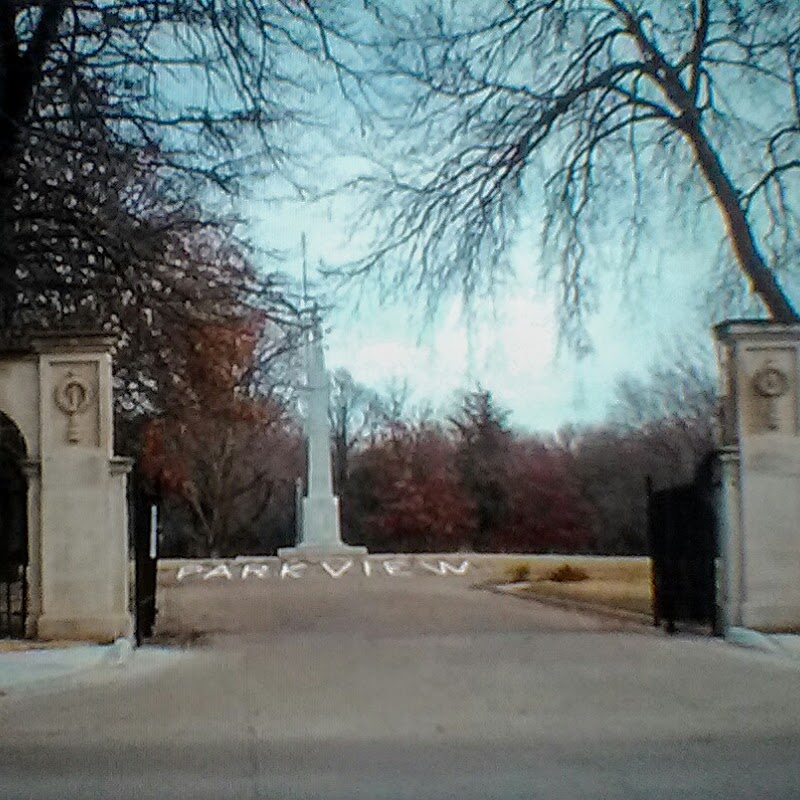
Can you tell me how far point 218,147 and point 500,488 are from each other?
47.5 m

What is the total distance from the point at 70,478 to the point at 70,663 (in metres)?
3.18

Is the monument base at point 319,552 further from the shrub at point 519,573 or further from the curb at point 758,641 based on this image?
the curb at point 758,641

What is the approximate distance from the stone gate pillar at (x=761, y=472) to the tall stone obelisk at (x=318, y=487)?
29.3m

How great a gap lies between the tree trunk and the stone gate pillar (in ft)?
12.9

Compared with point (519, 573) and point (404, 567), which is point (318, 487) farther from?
point (519, 573)

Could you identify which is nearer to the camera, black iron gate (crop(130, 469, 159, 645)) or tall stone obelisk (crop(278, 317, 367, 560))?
black iron gate (crop(130, 469, 159, 645))

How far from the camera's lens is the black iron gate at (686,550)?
58.9ft

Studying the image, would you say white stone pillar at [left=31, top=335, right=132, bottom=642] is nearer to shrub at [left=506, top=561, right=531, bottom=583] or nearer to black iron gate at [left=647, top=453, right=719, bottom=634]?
black iron gate at [left=647, top=453, right=719, bottom=634]

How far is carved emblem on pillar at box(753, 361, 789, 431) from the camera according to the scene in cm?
1742

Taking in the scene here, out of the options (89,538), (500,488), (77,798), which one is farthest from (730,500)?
(500,488)

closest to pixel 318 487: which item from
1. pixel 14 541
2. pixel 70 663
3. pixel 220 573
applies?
pixel 220 573

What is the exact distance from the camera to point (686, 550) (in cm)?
1888

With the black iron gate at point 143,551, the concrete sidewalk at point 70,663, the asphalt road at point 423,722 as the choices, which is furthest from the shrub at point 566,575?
the concrete sidewalk at point 70,663

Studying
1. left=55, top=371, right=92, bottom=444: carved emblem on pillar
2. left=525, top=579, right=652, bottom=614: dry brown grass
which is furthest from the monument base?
left=55, top=371, right=92, bottom=444: carved emblem on pillar
